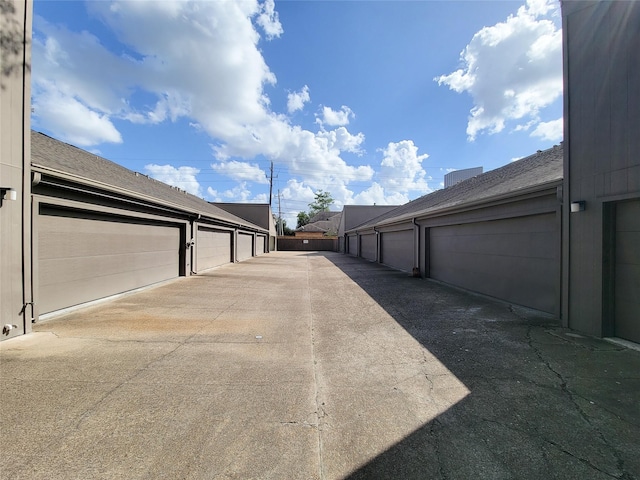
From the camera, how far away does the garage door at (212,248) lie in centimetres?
1301

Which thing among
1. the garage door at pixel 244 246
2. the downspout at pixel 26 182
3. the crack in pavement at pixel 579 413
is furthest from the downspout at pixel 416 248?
the garage door at pixel 244 246

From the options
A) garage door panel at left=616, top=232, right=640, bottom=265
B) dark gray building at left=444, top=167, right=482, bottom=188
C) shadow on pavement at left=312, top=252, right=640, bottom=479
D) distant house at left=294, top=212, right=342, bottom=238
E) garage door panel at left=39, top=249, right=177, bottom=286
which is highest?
dark gray building at left=444, top=167, right=482, bottom=188

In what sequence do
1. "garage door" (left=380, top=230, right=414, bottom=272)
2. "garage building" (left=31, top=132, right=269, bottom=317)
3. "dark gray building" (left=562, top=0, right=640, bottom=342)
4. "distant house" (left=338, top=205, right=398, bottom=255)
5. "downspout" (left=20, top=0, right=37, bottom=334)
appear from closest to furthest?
"dark gray building" (left=562, top=0, right=640, bottom=342) → "downspout" (left=20, top=0, right=37, bottom=334) → "garage building" (left=31, top=132, right=269, bottom=317) → "garage door" (left=380, top=230, right=414, bottom=272) → "distant house" (left=338, top=205, right=398, bottom=255)

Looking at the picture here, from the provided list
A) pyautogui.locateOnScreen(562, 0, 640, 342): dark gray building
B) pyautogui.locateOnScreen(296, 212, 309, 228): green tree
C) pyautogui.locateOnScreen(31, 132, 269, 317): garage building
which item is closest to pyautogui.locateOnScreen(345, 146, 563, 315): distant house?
pyautogui.locateOnScreen(562, 0, 640, 342): dark gray building

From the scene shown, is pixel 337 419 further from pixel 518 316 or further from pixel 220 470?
pixel 518 316

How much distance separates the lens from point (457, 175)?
2655 cm

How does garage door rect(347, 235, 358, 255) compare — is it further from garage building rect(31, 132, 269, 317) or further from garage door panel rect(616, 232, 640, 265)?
garage door panel rect(616, 232, 640, 265)

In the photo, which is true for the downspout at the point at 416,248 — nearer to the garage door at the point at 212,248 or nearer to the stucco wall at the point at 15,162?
the garage door at the point at 212,248

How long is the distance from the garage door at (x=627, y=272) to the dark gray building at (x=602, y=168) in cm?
1

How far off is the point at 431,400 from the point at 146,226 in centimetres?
909

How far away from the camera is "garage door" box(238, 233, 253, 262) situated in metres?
20.6

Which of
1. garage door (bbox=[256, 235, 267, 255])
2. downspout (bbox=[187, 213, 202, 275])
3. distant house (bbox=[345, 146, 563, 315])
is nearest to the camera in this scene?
distant house (bbox=[345, 146, 563, 315])

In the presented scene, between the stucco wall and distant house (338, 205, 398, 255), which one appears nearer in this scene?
the stucco wall

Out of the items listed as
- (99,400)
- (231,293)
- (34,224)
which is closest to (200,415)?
(99,400)
